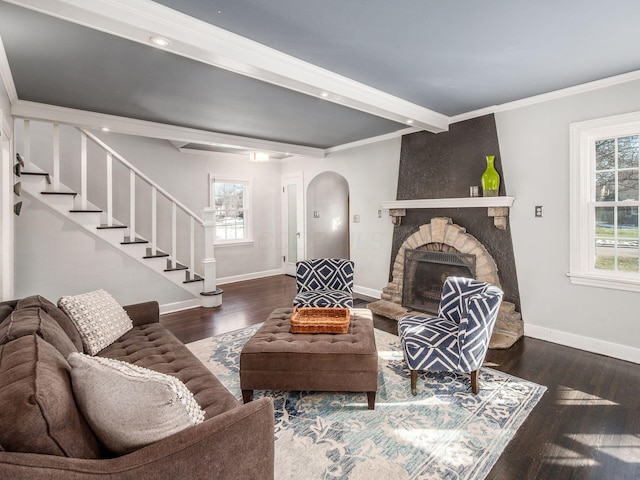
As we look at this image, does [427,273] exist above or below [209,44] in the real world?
below

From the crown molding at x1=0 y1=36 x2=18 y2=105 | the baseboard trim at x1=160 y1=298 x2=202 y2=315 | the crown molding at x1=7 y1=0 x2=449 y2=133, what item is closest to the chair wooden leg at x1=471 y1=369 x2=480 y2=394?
the crown molding at x1=7 y1=0 x2=449 y2=133

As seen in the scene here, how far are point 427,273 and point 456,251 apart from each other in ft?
1.77

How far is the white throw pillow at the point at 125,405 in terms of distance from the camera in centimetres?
107

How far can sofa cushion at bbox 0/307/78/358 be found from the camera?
1.48 m

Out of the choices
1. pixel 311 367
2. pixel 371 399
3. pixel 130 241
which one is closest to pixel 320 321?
pixel 311 367

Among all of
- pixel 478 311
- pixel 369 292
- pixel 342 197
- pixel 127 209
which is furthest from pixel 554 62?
pixel 127 209

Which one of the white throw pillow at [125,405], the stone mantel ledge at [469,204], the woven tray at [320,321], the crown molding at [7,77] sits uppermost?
the crown molding at [7,77]

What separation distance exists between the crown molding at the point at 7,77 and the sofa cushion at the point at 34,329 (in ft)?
6.62

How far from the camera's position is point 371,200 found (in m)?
5.39

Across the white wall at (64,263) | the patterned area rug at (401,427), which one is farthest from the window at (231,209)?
the patterned area rug at (401,427)

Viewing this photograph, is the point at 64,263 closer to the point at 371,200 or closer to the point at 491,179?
the point at 371,200

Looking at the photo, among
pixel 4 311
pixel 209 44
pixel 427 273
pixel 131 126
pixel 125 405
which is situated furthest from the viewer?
pixel 427 273

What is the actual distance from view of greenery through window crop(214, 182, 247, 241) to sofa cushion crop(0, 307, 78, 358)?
187 inches

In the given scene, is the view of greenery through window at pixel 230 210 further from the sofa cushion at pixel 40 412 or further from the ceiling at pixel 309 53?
the sofa cushion at pixel 40 412
